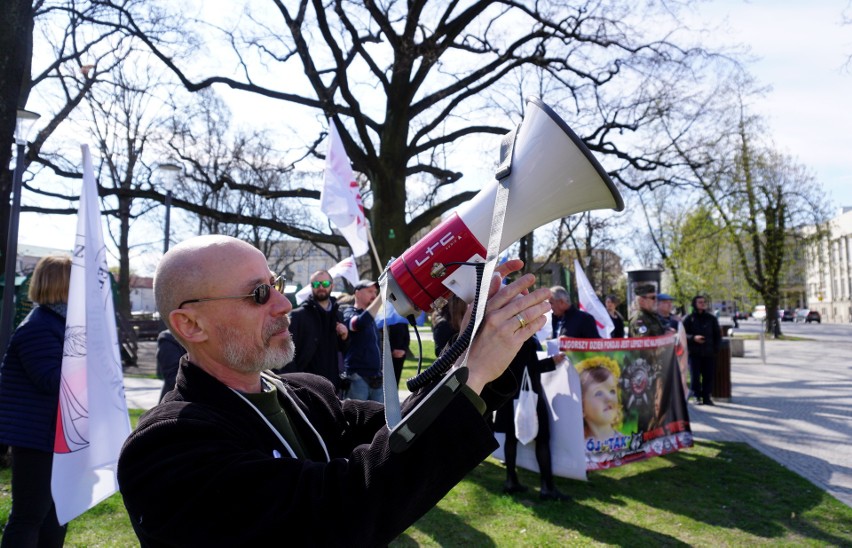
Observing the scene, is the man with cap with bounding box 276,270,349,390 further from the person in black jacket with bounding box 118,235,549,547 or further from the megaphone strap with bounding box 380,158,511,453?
the megaphone strap with bounding box 380,158,511,453

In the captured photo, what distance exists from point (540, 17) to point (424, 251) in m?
14.8

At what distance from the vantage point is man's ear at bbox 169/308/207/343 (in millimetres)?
1778

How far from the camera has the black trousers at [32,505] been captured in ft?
10.8

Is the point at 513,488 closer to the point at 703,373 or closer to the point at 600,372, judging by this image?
the point at 600,372

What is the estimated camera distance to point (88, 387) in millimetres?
3637

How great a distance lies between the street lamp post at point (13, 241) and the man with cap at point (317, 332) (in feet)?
8.41

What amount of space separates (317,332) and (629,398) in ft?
11.2

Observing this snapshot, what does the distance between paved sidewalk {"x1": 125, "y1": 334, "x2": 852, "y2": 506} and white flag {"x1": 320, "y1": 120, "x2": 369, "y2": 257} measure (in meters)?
4.32

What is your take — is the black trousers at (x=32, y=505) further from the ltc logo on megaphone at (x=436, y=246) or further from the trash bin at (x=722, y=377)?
the trash bin at (x=722, y=377)

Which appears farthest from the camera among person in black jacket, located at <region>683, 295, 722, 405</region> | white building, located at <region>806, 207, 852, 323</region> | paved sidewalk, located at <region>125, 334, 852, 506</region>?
white building, located at <region>806, 207, 852, 323</region>

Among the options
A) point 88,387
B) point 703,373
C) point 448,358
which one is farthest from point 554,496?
point 703,373

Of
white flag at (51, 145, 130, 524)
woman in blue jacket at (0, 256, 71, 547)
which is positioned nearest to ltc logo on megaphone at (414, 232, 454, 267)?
white flag at (51, 145, 130, 524)

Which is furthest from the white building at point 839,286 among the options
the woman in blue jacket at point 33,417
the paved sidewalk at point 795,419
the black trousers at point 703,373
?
the woman in blue jacket at point 33,417

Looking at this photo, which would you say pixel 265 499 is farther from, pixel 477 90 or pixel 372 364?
pixel 477 90
